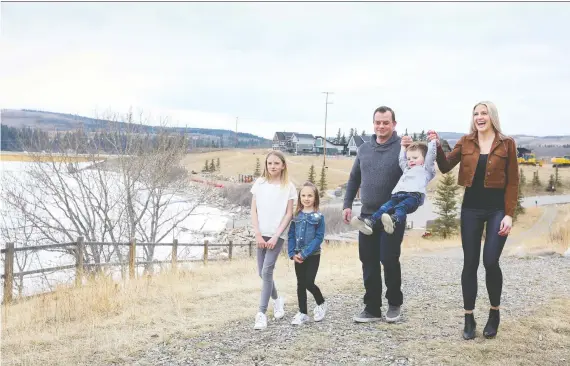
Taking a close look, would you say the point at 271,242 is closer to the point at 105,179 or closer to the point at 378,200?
the point at 378,200

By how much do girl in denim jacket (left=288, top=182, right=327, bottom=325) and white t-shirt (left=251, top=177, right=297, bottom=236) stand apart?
157 mm

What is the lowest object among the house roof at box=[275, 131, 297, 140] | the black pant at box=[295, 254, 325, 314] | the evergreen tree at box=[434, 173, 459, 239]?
the evergreen tree at box=[434, 173, 459, 239]

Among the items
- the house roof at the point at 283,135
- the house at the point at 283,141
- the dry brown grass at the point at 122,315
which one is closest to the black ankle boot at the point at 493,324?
the dry brown grass at the point at 122,315

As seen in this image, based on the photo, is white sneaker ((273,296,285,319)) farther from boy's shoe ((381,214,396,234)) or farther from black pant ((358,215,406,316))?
boy's shoe ((381,214,396,234))

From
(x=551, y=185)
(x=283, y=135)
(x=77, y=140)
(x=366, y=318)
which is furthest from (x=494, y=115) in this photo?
(x=283, y=135)

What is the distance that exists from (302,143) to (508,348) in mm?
96326

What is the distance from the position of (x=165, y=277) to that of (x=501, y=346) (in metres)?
6.85

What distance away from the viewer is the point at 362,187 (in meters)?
4.94

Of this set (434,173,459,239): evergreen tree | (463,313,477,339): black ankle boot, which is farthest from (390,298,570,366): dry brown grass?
(434,173,459,239): evergreen tree

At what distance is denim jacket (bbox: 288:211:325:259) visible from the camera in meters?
4.97

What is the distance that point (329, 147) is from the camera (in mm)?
104562

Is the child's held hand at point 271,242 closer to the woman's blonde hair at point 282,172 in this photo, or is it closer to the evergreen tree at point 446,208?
the woman's blonde hair at point 282,172

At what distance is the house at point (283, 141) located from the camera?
9788 centimetres

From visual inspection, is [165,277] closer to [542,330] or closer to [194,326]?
[194,326]
